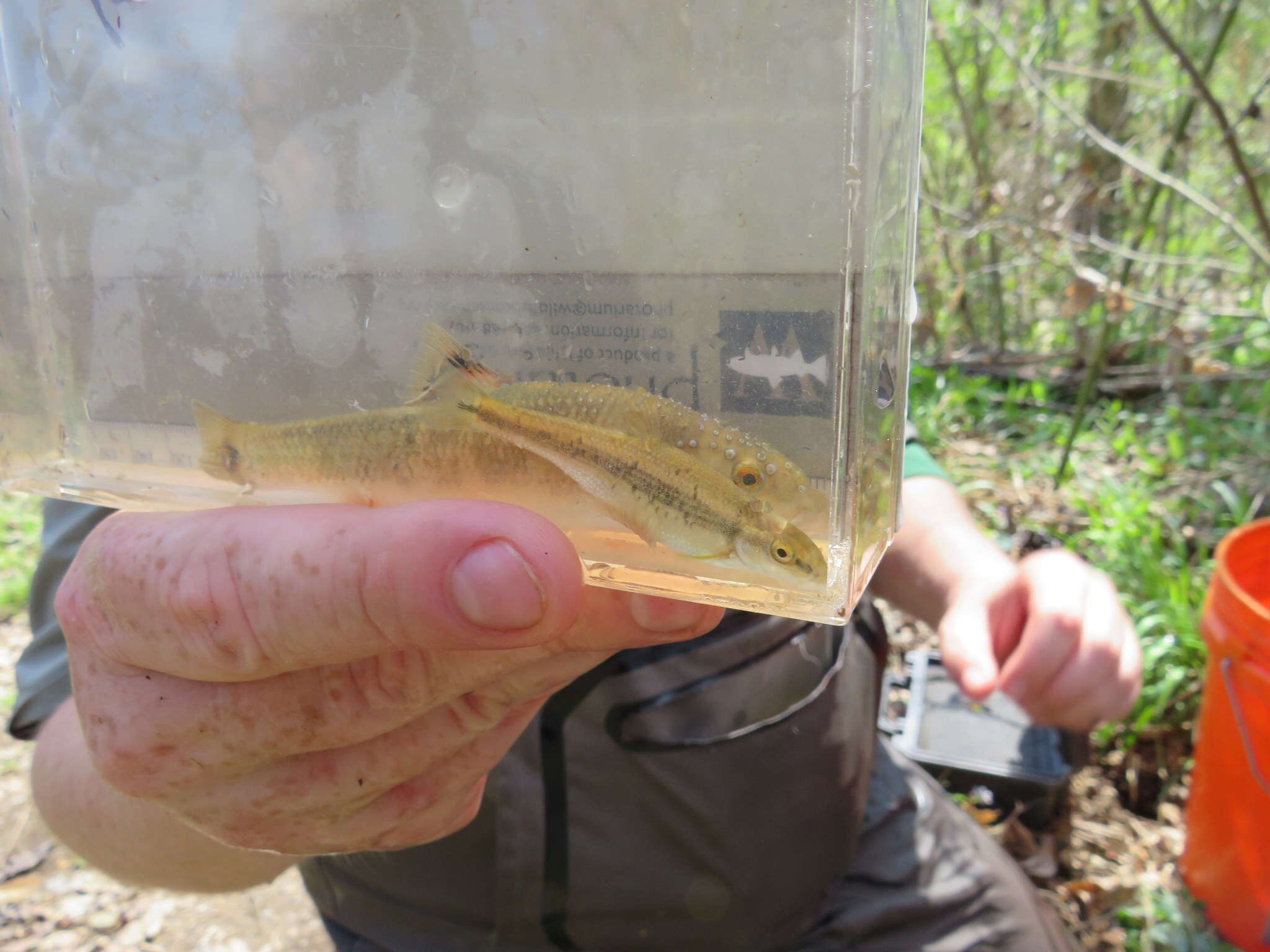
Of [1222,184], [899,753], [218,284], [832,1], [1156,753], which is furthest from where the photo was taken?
[1222,184]

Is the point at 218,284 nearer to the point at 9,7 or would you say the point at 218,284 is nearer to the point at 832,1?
the point at 9,7

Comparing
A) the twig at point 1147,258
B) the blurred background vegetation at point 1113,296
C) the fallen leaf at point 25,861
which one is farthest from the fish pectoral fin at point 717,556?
the twig at point 1147,258

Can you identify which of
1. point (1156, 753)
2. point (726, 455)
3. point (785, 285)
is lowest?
point (1156, 753)

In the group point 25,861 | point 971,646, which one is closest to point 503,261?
point 971,646

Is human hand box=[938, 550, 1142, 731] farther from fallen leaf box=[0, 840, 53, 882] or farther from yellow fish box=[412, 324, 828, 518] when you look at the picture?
fallen leaf box=[0, 840, 53, 882]

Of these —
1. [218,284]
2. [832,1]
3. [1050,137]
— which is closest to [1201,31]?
[1050,137]

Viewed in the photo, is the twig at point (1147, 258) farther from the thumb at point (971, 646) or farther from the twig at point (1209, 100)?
the thumb at point (971, 646)

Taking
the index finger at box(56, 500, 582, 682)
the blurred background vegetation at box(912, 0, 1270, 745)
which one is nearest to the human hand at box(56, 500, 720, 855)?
the index finger at box(56, 500, 582, 682)
